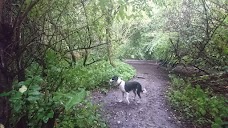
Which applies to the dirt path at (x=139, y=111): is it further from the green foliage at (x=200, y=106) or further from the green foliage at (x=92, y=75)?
the green foliage at (x=92, y=75)

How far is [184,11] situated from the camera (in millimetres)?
A: 12484

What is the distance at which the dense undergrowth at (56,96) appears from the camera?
2.80 m

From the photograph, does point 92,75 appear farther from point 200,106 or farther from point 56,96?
point 56,96

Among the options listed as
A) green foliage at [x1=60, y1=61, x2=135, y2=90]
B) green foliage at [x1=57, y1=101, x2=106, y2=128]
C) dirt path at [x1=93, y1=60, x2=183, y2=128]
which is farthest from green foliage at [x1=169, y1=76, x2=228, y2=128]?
green foliage at [x1=60, y1=61, x2=135, y2=90]

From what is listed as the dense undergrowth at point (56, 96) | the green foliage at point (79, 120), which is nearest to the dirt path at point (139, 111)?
the green foliage at point (79, 120)

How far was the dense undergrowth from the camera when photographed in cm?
280

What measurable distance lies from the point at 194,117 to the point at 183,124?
44 cm

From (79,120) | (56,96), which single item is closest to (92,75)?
(79,120)

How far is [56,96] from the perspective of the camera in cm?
328

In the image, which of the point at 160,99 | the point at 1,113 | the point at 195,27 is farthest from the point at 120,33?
the point at 1,113

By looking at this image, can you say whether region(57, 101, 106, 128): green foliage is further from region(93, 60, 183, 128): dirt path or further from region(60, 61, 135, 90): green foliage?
region(60, 61, 135, 90): green foliage

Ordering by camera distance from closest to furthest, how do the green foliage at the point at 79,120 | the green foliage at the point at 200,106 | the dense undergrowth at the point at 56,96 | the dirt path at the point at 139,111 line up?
the dense undergrowth at the point at 56,96
the green foliage at the point at 79,120
the green foliage at the point at 200,106
the dirt path at the point at 139,111

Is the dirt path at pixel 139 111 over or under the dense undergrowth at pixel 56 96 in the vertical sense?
under

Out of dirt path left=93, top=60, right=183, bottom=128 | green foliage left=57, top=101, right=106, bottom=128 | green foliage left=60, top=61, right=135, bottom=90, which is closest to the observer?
green foliage left=57, top=101, right=106, bottom=128
